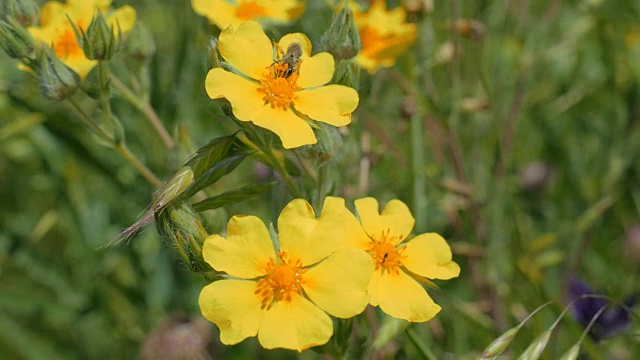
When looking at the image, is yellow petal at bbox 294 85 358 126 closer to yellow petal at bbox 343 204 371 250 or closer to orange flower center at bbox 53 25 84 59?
yellow petal at bbox 343 204 371 250

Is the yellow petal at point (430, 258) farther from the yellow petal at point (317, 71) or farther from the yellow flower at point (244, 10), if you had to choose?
the yellow flower at point (244, 10)

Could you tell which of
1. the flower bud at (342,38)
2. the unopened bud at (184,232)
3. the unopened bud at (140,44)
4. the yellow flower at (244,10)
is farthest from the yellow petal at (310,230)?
the unopened bud at (140,44)

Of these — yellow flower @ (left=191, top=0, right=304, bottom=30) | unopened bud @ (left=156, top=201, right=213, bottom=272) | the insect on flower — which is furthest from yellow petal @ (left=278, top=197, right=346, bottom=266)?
yellow flower @ (left=191, top=0, right=304, bottom=30)

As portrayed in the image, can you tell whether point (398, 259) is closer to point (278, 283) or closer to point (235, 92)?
point (278, 283)

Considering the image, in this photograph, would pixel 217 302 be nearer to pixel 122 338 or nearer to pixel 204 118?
pixel 122 338

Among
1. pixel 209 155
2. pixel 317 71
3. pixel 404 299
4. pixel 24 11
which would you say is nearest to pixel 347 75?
pixel 317 71

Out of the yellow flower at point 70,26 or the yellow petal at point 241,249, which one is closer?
the yellow petal at point 241,249
